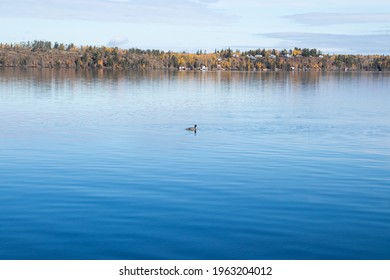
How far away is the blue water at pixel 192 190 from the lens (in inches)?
667

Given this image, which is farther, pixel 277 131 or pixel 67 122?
pixel 67 122

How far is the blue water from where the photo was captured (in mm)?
16938

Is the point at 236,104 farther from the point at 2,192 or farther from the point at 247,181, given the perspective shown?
the point at 2,192

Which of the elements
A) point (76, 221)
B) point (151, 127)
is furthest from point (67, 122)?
point (76, 221)

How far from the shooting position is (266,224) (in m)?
19.0

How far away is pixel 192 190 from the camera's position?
77.9ft

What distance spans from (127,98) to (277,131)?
38.5 meters

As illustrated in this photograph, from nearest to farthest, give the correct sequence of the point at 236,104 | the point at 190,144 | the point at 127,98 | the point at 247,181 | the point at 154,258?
1. the point at 154,258
2. the point at 247,181
3. the point at 190,144
4. the point at 236,104
5. the point at 127,98

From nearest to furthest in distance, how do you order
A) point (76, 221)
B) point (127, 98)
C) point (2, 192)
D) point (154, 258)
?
1. point (154, 258)
2. point (76, 221)
3. point (2, 192)
4. point (127, 98)

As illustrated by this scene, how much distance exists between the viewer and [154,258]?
621 inches

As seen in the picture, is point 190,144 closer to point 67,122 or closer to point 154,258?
point 67,122
